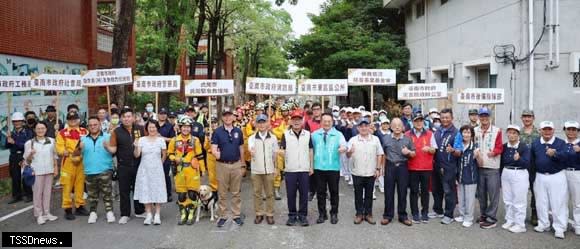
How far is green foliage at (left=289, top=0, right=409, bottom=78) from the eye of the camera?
73.3ft

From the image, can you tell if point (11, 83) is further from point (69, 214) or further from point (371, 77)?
point (371, 77)

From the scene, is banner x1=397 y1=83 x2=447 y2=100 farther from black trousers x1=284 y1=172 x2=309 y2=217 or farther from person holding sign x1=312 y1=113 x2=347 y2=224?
black trousers x1=284 y1=172 x2=309 y2=217

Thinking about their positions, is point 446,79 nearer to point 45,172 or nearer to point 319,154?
point 319,154

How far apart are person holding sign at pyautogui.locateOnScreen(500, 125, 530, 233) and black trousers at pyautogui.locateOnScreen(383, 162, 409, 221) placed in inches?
60.3

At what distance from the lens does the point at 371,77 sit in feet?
35.7

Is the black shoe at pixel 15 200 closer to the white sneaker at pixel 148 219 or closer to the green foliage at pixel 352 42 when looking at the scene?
the white sneaker at pixel 148 219

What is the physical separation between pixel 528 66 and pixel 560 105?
1.38m

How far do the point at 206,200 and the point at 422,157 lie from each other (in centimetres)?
366

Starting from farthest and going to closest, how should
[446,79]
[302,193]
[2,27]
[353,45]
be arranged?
[353,45], [446,79], [2,27], [302,193]

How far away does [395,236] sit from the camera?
7.20m

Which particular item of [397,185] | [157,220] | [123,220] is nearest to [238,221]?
[157,220]

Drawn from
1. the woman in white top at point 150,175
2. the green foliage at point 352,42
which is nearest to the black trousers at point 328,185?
the woman in white top at point 150,175

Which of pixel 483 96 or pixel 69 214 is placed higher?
pixel 483 96

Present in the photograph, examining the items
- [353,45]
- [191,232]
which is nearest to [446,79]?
[353,45]
